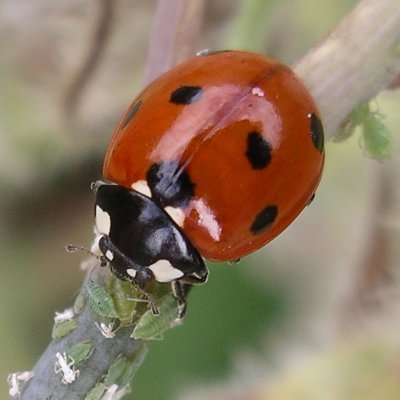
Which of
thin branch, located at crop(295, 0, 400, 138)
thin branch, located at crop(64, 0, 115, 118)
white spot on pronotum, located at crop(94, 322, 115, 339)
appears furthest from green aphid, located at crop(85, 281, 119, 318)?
thin branch, located at crop(64, 0, 115, 118)

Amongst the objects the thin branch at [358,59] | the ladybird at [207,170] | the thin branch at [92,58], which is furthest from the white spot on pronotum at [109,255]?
the thin branch at [92,58]

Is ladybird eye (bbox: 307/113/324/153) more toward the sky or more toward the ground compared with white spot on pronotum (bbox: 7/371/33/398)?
more toward the sky

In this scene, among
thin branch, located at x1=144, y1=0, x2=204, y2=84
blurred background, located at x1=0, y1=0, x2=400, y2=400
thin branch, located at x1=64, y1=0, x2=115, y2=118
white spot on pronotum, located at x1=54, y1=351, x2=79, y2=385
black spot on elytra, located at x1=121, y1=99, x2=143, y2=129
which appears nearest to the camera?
white spot on pronotum, located at x1=54, y1=351, x2=79, y2=385

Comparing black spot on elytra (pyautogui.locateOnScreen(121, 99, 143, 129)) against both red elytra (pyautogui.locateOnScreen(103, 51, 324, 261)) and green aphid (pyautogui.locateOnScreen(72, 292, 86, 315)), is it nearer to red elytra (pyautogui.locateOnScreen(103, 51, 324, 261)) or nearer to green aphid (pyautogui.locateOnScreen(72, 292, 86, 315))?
red elytra (pyautogui.locateOnScreen(103, 51, 324, 261))

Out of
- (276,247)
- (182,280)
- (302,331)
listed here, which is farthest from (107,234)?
(276,247)

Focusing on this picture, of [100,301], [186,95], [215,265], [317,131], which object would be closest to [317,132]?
[317,131]
